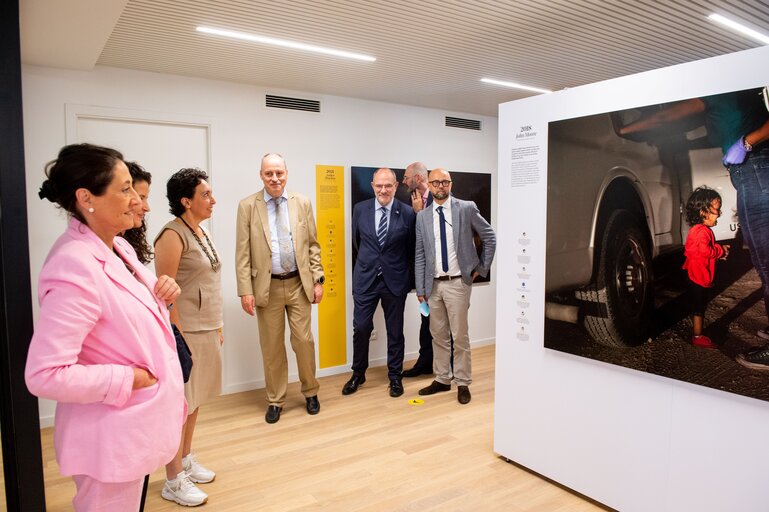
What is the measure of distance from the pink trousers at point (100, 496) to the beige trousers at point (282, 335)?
248 centimetres

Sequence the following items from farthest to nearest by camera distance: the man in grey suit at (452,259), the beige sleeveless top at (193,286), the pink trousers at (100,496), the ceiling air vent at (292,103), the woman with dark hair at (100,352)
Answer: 1. the ceiling air vent at (292,103)
2. the man in grey suit at (452,259)
3. the beige sleeveless top at (193,286)
4. the pink trousers at (100,496)
5. the woman with dark hair at (100,352)

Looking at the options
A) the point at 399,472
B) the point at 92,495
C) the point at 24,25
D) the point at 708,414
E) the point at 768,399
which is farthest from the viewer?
the point at 399,472

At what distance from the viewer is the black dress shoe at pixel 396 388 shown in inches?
177

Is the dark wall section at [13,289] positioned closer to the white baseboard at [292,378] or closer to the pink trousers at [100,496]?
the pink trousers at [100,496]

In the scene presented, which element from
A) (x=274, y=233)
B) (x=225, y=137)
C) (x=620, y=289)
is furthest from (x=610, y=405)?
(x=225, y=137)

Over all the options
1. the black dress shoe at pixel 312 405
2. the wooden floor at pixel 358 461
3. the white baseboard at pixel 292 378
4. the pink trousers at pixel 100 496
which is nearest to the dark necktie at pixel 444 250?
the wooden floor at pixel 358 461

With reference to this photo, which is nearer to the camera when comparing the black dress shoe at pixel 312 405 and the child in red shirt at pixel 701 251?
the child in red shirt at pixel 701 251

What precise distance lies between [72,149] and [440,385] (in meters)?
3.57

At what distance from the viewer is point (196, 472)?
9.98ft

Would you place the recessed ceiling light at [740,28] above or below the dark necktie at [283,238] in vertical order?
above

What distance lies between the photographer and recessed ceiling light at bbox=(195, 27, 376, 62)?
3.33 meters

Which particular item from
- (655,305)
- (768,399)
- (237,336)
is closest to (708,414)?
(768,399)

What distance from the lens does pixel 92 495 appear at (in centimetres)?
154

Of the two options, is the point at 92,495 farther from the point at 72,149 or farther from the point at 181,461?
the point at 181,461
